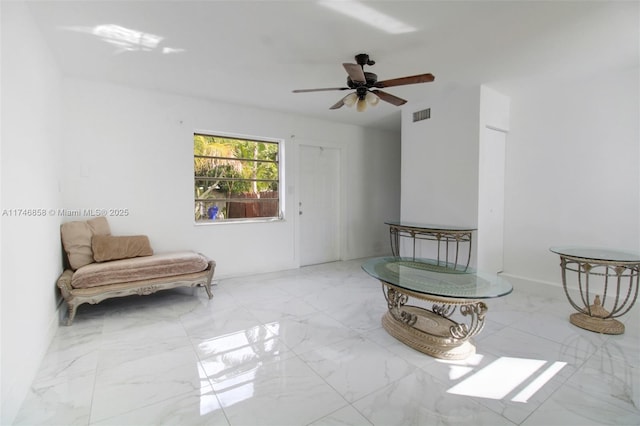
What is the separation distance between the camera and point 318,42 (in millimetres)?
2408

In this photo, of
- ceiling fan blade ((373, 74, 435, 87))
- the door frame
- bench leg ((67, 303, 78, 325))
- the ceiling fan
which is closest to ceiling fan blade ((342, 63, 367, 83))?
the ceiling fan

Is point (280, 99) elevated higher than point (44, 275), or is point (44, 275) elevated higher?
point (280, 99)

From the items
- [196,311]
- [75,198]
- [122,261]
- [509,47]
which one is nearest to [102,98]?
[75,198]

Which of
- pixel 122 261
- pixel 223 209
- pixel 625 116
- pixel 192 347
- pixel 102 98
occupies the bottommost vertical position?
pixel 192 347

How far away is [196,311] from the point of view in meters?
2.94

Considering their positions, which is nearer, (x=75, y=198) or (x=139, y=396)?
Result: (x=139, y=396)

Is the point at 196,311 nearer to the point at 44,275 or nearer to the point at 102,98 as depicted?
the point at 44,275

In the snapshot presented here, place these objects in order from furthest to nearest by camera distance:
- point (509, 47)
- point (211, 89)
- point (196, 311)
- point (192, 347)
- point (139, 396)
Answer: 1. point (211, 89)
2. point (196, 311)
3. point (509, 47)
4. point (192, 347)
5. point (139, 396)

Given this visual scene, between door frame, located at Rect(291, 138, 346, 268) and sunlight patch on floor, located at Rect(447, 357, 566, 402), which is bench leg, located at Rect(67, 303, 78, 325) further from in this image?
sunlight patch on floor, located at Rect(447, 357, 566, 402)

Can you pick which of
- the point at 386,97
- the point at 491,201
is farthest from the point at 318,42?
the point at 491,201

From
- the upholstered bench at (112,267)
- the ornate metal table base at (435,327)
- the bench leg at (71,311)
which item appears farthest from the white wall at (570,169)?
the bench leg at (71,311)

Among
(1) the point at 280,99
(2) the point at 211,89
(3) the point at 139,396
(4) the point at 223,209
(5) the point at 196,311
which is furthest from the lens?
(4) the point at 223,209

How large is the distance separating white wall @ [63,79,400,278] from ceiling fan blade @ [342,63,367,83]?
2.16 m

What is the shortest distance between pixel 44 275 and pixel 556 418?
3.39 metres
